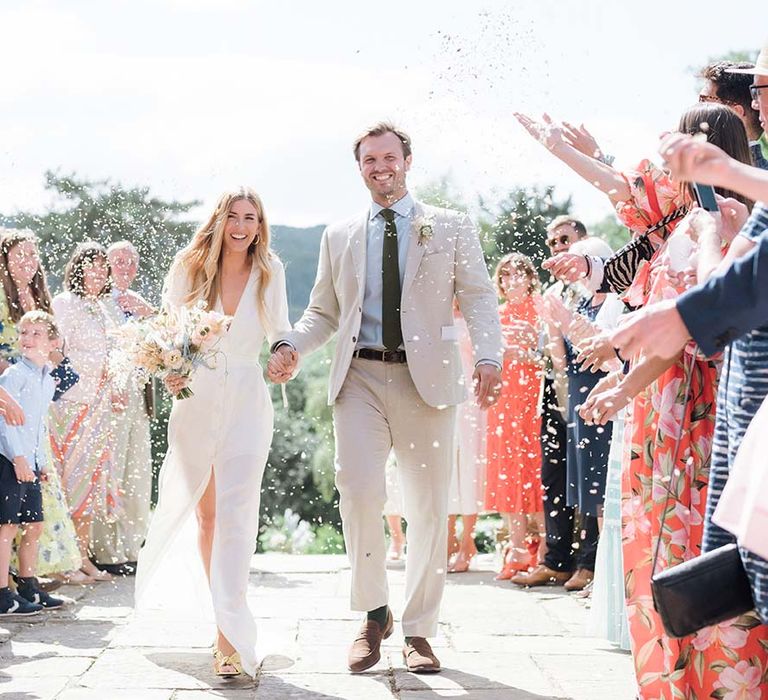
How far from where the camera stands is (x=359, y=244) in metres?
6.05

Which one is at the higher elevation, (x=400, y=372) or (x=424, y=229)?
(x=424, y=229)

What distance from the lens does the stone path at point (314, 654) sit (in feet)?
17.5

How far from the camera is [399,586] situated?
27.8ft

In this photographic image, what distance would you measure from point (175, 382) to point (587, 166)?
223 centimetres

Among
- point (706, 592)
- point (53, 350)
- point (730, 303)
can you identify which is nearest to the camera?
point (730, 303)

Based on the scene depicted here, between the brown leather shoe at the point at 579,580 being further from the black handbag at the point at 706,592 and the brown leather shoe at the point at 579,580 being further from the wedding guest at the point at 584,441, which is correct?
the black handbag at the point at 706,592

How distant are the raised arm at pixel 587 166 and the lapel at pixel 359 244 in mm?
1348

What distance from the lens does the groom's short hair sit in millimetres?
5973

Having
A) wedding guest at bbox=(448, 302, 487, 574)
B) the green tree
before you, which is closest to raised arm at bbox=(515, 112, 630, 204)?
wedding guest at bbox=(448, 302, 487, 574)

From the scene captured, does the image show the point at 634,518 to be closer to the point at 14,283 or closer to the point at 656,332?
the point at 656,332

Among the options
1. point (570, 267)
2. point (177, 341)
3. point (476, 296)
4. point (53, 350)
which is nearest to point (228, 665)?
point (177, 341)

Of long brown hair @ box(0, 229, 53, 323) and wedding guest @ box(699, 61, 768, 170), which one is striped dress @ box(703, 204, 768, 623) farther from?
long brown hair @ box(0, 229, 53, 323)

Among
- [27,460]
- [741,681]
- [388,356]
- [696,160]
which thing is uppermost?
[696,160]

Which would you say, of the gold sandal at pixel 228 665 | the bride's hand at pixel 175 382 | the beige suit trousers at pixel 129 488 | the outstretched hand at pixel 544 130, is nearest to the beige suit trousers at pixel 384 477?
the gold sandal at pixel 228 665
